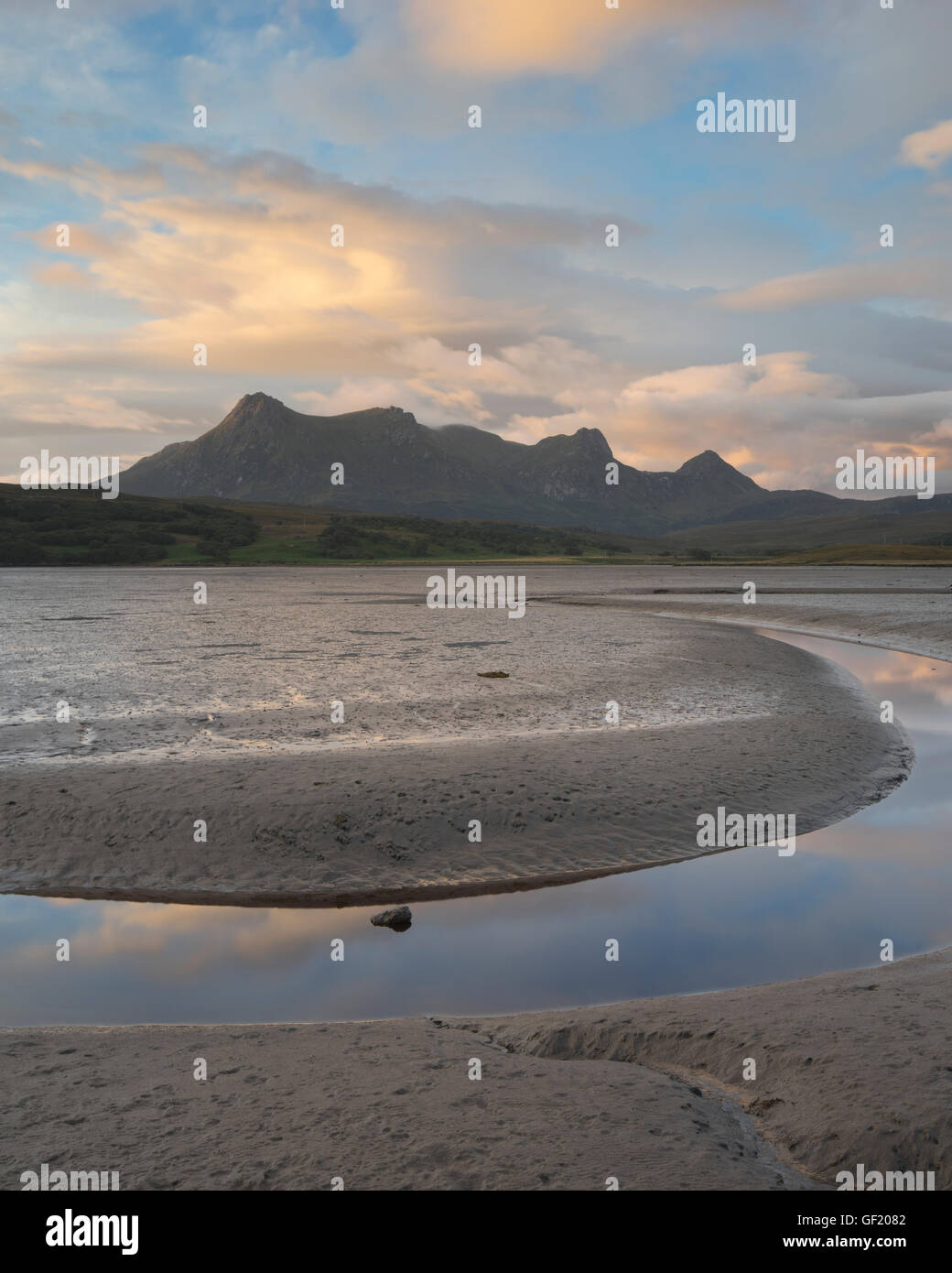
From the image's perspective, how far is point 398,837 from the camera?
552 inches

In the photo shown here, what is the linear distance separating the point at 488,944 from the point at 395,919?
4.44 ft

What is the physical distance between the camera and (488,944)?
1095cm

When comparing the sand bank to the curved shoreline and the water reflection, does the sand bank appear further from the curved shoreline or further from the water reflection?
the curved shoreline

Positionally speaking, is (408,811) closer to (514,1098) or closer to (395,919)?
(395,919)

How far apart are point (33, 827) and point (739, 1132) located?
12.0m

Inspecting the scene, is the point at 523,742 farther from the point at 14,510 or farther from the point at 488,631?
the point at 14,510

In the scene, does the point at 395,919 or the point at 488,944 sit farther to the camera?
the point at 395,919

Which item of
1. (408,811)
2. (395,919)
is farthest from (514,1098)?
(408,811)

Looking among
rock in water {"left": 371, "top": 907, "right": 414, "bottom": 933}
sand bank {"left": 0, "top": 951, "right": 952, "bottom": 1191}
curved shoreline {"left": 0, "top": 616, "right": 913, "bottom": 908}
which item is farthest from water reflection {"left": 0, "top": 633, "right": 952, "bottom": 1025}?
sand bank {"left": 0, "top": 951, "right": 952, "bottom": 1191}

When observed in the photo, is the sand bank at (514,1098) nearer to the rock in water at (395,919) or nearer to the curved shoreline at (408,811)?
the rock in water at (395,919)

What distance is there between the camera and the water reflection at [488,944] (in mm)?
9586

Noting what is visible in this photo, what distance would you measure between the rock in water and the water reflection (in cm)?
18

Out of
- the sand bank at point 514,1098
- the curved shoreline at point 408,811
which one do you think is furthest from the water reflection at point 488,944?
the sand bank at point 514,1098

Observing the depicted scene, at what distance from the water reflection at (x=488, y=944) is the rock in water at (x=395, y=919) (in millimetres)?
180
